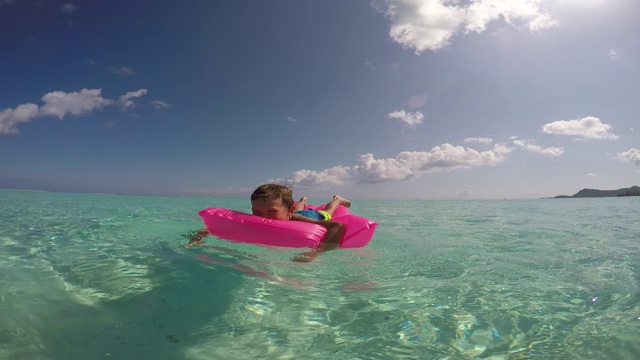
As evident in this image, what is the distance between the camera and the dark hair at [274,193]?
16.4 ft

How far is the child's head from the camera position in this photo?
193 inches

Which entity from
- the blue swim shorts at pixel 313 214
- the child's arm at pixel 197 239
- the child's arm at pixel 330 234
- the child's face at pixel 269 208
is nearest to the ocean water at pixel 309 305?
the child's arm at pixel 330 234

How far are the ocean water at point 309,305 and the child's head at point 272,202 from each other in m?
0.66

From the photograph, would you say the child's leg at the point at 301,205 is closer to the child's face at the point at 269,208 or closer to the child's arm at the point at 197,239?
the child's face at the point at 269,208

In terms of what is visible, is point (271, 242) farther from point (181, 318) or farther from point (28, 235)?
point (28, 235)

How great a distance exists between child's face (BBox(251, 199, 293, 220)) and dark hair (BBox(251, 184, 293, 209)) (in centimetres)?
6

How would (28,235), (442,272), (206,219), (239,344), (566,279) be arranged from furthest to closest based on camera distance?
(28,235) → (206,219) → (442,272) → (566,279) → (239,344)

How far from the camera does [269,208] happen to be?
16.0 feet

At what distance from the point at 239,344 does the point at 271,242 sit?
2.44m

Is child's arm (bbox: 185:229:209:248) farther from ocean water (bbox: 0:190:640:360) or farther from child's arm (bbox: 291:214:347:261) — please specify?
child's arm (bbox: 291:214:347:261)

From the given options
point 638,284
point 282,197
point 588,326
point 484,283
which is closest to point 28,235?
point 282,197

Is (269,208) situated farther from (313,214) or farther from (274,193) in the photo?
(313,214)

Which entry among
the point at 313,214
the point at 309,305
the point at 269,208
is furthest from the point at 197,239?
the point at 309,305

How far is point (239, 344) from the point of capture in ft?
6.44
